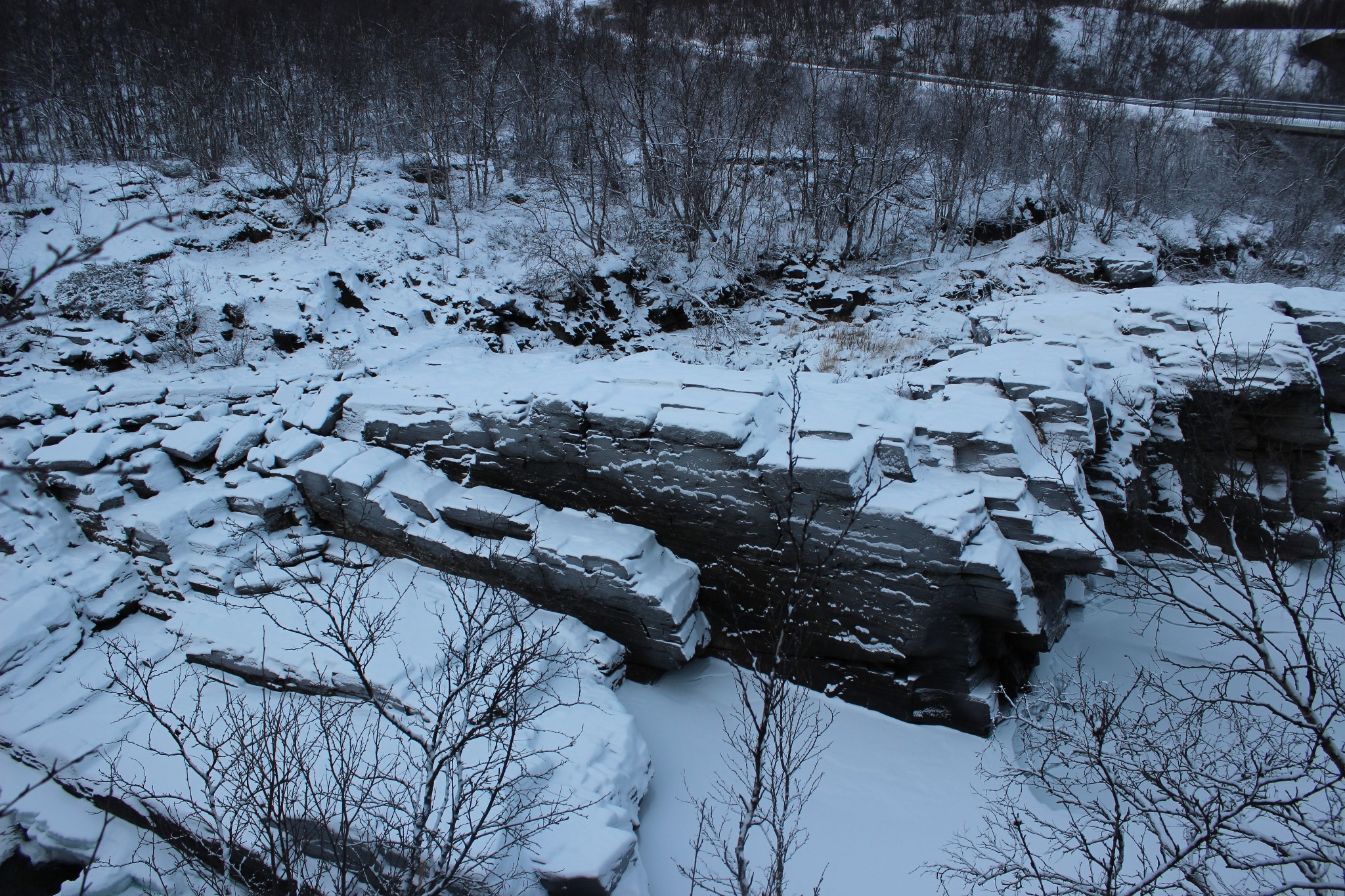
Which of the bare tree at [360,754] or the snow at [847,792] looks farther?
the snow at [847,792]

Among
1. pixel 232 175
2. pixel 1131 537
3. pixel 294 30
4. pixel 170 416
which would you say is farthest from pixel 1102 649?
pixel 294 30

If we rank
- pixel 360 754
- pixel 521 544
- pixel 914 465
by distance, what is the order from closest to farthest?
1. pixel 360 754
2. pixel 914 465
3. pixel 521 544

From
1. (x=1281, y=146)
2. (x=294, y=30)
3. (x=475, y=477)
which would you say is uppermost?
(x=294, y=30)

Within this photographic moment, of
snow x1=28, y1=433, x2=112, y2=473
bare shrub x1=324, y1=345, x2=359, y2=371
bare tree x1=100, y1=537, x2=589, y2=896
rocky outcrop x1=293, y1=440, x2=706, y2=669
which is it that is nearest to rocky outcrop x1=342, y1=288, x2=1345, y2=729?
rocky outcrop x1=293, y1=440, x2=706, y2=669

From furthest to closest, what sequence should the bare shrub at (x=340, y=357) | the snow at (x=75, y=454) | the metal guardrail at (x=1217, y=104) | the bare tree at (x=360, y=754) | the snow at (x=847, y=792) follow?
the metal guardrail at (x=1217, y=104), the bare shrub at (x=340, y=357), the snow at (x=75, y=454), the snow at (x=847, y=792), the bare tree at (x=360, y=754)

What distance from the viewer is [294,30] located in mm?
16969

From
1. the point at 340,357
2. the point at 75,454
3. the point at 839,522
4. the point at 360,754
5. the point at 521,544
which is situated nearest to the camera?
the point at 360,754

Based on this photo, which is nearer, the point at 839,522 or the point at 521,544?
the point at 839,522

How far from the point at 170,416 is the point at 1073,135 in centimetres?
1968

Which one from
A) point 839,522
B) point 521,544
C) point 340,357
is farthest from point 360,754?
point 340,357

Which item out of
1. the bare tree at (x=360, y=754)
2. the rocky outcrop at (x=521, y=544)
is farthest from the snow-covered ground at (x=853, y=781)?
the bare tree at (x=360, y=754)

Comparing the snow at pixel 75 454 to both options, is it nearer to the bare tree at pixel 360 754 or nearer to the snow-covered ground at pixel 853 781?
the bare tree at pixel 360 754

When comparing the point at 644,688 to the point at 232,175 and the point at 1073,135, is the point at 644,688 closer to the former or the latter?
the point at 232,175

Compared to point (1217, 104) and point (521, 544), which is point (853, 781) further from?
point (1217, 104)
